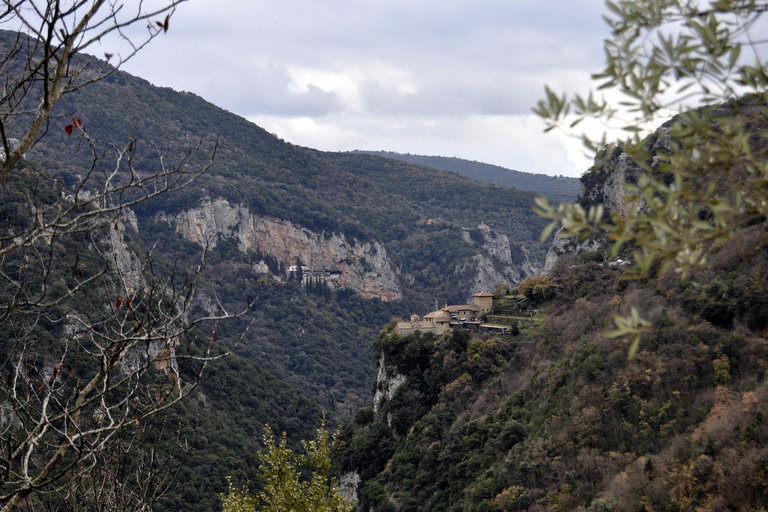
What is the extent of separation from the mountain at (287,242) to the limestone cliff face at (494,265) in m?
0.31

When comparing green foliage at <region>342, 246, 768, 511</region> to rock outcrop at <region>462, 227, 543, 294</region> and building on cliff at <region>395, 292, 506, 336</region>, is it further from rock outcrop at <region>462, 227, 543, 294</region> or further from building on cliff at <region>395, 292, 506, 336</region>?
rock outcrop at <region>462, 227, 543, 294</region>

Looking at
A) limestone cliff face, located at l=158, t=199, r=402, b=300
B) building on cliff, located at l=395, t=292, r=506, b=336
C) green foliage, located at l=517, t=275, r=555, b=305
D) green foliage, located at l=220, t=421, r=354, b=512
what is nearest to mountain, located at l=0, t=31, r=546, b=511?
limestone cliff face, located at l=158, t=199, r=402, b=300

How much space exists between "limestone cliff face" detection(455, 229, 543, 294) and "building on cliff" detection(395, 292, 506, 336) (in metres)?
60.8

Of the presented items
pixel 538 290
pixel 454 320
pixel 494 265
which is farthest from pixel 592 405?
pixel 494 265

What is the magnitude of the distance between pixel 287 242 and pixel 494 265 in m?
40.2

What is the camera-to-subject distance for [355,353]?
8762 cm

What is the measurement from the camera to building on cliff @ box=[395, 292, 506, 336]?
37031 millimetres

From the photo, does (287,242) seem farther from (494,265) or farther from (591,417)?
(591,417)

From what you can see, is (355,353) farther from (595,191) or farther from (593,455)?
(593,455)

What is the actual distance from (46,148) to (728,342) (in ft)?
298

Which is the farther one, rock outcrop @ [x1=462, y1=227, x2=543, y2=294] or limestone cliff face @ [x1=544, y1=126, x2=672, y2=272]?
rock outcrop @ [x1=462, y1=227, x2=543, y2=294]

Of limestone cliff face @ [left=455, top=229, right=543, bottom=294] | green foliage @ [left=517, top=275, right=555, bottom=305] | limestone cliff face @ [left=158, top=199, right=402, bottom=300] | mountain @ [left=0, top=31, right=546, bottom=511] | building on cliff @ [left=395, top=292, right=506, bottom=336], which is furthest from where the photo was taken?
limestone cliff face @ [left=455, top=229, right=543, bottom=294]

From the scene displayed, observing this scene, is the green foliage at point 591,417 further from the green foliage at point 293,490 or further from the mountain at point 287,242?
the mountain at point 287,242

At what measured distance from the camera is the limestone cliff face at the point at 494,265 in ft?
353
